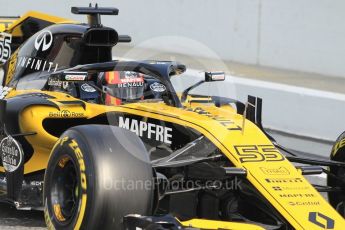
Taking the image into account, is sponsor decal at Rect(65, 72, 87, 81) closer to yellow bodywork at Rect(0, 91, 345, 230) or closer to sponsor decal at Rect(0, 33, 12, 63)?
yellow bodywork at Rect(0, 91, 345, 230)

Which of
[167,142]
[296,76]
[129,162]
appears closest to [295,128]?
[296,76]

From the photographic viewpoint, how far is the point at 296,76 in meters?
12.3

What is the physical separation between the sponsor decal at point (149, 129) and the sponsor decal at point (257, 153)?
61cm

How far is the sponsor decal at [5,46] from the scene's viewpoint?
822 cm

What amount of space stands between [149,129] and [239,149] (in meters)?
0.78

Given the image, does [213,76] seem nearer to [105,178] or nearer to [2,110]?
[2,110]

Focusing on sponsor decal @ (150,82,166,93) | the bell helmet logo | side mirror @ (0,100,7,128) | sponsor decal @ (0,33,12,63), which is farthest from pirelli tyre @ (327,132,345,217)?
sponsor decal @ (0,33,12,63)

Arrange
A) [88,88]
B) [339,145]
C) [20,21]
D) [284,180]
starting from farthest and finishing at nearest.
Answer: [20,21]
[88,88]
[339,145]
[284,180]

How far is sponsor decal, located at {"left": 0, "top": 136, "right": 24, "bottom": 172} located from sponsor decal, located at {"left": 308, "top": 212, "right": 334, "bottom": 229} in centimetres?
243

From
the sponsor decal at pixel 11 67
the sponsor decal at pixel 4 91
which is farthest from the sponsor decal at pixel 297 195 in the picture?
the sponsor decal at pixel 11 67

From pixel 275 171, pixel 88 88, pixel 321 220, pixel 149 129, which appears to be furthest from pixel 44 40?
pixel 321 220

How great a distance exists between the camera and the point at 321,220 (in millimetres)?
4770

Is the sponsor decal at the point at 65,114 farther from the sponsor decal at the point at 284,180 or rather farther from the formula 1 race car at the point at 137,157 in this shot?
the sponsor decal at the point at 284,180

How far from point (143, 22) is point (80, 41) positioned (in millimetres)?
7478
